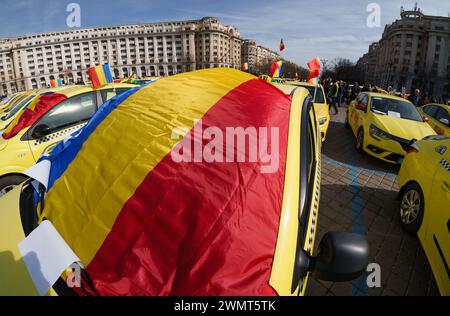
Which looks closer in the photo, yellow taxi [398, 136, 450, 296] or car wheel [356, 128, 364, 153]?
yellow taxi [398, 136, 450, 296]

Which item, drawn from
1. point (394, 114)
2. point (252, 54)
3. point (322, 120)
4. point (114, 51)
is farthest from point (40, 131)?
point (252, 54)

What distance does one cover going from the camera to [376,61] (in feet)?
345

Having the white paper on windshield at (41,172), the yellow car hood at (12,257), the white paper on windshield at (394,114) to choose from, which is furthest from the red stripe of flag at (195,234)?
the white paper on windshield at (394,114)

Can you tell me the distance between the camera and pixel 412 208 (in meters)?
3.27

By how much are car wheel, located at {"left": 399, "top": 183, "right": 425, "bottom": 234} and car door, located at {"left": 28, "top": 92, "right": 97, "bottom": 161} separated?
5561 millimetres

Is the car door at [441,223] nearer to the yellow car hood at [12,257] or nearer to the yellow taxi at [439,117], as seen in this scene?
the yellow car hood at [12,257]

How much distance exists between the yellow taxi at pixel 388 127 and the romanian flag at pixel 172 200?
4.84m

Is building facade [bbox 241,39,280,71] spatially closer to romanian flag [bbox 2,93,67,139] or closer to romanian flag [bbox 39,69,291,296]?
romanian flag [bbox 2,93,67,139]

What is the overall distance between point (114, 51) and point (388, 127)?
127 m

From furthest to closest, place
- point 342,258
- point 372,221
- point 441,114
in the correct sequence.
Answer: point 441,114
point 372,221
point 342,258

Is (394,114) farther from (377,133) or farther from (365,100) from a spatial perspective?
(365,100)

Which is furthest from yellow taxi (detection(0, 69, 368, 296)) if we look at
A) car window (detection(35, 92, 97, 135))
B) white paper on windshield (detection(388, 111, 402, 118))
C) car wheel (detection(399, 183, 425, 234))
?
white paper on windshield (detection(388, 111, 402, 118))

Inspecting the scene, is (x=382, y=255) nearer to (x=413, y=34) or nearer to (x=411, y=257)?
(x=411, y=257)

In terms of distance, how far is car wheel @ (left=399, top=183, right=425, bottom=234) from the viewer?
3.08m
